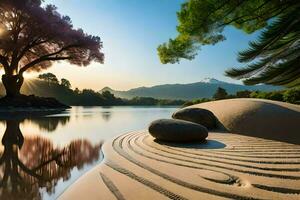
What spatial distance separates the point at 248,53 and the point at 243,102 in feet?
15.5

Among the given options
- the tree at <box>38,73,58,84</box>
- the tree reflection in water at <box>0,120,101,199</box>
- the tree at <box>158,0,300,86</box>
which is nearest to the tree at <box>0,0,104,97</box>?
the tree reflection in water at <box>0,120,101,199</box>

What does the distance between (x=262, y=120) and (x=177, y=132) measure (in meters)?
3.23

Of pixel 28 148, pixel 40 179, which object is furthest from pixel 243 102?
pixel 40 179

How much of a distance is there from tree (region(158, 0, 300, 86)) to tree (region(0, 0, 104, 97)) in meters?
15.9

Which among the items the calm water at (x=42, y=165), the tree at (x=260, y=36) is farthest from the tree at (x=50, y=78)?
the tree at (x=260, y=36)

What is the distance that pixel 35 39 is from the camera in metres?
20.6

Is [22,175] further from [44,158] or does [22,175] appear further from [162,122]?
[162,122]

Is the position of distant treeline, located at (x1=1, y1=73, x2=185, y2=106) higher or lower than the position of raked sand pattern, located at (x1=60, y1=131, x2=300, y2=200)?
higher

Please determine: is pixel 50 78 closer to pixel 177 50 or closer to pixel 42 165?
pixel 177 50

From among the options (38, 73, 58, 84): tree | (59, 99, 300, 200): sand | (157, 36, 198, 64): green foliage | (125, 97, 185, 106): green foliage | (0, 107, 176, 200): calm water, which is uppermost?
(38, 73, 58, 84): tree

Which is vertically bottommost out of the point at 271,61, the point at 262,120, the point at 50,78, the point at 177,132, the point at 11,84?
the point at 177,132

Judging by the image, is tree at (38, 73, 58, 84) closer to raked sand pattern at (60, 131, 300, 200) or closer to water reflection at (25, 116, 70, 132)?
water reflection at (25, 116, 70, 132)

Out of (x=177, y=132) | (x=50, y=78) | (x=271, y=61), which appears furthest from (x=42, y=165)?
(x=50, y=78)

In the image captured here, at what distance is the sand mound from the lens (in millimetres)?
7057
